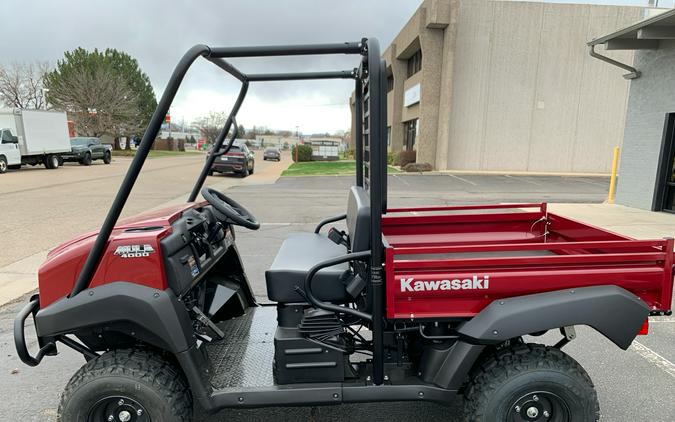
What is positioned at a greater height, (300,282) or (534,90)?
(534,90)

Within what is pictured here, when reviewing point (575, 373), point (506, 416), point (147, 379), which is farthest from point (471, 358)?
point (147, 379)

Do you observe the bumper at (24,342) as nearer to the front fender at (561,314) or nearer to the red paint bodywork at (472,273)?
the red paint bodywork at (472,273)

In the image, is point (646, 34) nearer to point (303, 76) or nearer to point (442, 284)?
point (303, 76)

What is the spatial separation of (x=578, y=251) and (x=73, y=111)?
145ft

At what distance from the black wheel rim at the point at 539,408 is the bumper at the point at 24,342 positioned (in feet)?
7.39

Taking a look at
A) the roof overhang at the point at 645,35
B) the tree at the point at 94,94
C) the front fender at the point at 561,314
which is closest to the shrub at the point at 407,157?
the roof overhang at the point at 645,35

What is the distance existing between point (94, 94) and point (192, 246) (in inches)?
1654

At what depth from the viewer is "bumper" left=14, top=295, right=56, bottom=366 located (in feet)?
6.77

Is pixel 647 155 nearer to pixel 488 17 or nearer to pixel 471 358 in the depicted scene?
pixel 471 358

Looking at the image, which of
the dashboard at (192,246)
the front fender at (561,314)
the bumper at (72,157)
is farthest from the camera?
the bumper at (72,157)

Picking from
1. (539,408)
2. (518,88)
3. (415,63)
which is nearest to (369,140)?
(539,408)

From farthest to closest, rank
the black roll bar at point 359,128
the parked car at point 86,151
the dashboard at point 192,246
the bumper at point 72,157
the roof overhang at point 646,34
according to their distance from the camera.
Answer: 1. the parked car at point 86,151
2. the bumper at point 72,157
3. the roof overhang at point 646,34
4. the black roll bar at point 359,128
5. the dashboard at point 192,246

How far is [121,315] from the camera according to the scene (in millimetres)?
1996

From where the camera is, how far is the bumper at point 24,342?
81.2 inches
